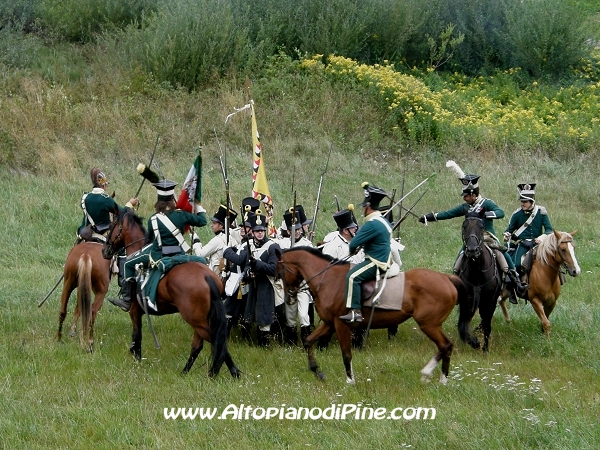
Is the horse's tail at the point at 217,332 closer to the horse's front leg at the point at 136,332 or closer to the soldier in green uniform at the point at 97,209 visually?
the horse's front leg at the point at 136,332

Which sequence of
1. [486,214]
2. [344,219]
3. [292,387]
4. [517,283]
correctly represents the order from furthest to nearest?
[517,283]
[486,214]
[344,219]
[292,387]

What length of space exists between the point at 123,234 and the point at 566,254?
6607 mm

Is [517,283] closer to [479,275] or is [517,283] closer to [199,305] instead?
[479,275]

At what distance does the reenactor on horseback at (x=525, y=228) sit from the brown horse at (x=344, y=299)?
2895 millimetres

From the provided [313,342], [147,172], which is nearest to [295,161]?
[147,172]

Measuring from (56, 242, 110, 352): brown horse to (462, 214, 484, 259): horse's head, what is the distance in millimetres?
5325

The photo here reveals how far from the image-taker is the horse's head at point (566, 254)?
1339cm

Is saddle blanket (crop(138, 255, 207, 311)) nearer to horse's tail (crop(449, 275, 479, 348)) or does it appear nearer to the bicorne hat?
horse's tail (crop(449, 275, 479, 348))

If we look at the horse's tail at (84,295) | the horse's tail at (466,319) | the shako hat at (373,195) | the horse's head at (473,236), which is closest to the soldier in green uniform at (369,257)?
the shako hat at (373,195)

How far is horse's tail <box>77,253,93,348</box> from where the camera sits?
41.5ft

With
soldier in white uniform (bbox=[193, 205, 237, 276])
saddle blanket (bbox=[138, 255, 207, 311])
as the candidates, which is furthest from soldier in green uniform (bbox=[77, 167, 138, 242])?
saddle blanket (bbox=[138, 255, 207, 311])

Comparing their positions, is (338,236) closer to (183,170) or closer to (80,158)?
(183,170)

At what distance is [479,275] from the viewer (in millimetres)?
12805

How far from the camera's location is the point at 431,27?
102ft
